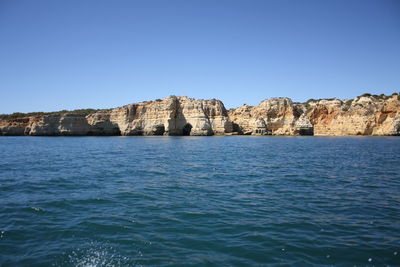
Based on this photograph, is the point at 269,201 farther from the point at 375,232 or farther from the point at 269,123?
the point at 269,123

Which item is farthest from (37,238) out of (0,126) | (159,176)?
(0,126)

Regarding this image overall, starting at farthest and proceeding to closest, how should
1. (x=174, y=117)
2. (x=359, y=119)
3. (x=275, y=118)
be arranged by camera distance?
(x=275, y=118)
(x=174, y=117)
(x=359, y=119)

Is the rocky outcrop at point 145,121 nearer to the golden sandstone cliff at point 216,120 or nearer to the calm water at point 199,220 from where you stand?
the golden sandstone cliff at point 216,120

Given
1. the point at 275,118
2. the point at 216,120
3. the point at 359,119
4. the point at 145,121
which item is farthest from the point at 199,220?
the point at 359,119

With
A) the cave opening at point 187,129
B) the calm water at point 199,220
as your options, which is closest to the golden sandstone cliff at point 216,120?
the cave opening at point 187,129

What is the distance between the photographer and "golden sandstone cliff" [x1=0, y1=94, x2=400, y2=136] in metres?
72.5

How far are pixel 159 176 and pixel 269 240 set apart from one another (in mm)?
10120

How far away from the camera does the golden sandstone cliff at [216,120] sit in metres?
72.5

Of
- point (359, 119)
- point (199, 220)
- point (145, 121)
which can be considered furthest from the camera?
point (145, 121)

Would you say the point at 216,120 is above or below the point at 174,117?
below

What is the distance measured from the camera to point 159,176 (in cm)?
1659

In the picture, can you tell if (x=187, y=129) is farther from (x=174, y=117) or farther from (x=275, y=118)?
(x=275, y=118)

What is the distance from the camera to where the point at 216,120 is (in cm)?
7756

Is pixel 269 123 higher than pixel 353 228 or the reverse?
higher
